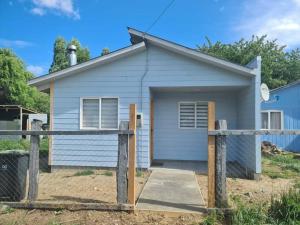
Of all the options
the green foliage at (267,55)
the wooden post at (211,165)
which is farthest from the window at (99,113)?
the green foliage at (267,55)

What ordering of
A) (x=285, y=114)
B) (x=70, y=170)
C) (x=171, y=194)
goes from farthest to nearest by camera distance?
(x=285, y=114)
(x=70, y=170)
(x=171, y=194)

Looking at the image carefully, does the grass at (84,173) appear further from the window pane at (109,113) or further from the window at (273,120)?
the window at (273,120)

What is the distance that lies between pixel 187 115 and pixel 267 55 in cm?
2451

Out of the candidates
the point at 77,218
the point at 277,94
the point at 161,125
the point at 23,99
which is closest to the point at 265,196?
the point at 77,218

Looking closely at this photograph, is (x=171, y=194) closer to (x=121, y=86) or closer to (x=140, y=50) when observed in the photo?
(x=121, y=86)

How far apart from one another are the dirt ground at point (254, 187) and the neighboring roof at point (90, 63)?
14.7 ft

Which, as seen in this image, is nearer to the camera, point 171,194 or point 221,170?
point 221,170

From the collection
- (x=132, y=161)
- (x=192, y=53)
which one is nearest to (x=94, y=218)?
(x=132, y=161)

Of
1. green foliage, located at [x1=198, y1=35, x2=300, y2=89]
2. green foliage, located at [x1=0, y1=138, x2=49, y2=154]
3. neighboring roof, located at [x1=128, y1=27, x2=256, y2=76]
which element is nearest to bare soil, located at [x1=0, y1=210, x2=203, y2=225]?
neighboring roof, located at [x1=128, y1=27, x2=256, y2=76]

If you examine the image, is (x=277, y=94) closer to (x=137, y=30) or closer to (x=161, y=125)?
(x=161, y=125)

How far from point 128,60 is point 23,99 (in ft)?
82.5

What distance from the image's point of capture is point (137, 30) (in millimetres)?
9914

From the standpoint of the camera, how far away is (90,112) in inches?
408

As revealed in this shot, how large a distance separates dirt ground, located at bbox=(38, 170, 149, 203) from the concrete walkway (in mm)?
346
